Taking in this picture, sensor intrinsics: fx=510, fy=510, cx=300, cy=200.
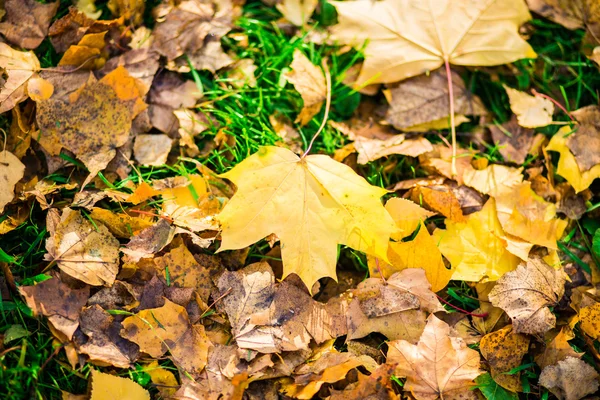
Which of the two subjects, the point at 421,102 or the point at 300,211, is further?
the point at 421,102

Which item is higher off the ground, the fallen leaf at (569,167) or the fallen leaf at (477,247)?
the fallen leaf at (569,167)

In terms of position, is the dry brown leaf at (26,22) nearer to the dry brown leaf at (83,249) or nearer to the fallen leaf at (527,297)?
the dry brown leaf at (83,249)

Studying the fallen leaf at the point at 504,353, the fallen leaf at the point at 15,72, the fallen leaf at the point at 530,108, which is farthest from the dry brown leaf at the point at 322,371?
the fallen leaf at the point at 15,72

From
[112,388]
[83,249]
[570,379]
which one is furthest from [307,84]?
[570,379]

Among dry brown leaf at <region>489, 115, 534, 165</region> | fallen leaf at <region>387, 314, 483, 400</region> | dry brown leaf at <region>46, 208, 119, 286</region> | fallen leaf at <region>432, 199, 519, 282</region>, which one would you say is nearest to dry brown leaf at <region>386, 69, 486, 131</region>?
dry brown leaf at <region>489, 115, 534, 165</region>

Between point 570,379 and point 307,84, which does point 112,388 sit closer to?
point 307,84

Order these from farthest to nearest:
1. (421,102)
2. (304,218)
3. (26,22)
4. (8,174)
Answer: (421,102) < (26,22) < (8,174) < (304,218)

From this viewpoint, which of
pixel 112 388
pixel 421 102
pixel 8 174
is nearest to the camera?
pixel 112 388

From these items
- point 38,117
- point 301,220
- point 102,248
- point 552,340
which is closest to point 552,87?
point 552,340
